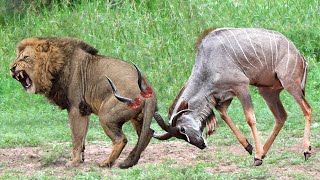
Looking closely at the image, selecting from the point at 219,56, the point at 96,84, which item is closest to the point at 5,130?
the point at 96,84

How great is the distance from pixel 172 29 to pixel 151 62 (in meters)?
1.03

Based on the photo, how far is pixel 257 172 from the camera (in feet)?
25.7

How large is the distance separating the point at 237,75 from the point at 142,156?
1439 millimetres

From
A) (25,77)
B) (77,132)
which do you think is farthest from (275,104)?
(25,77)

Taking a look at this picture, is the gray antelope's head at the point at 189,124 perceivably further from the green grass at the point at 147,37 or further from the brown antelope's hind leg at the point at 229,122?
the green grass at the point at 147,37

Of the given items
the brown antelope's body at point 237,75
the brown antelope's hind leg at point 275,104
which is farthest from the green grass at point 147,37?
the brown antelope's body at point 237,75

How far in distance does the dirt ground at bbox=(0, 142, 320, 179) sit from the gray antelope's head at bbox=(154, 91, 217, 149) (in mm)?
309

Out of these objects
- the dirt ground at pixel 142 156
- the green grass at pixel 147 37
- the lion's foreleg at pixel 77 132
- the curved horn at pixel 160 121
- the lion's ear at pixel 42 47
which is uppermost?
the lion's ear at pixel 42 47

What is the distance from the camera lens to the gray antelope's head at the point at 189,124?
28.8ft

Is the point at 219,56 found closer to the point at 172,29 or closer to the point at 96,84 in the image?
the point at 96,84

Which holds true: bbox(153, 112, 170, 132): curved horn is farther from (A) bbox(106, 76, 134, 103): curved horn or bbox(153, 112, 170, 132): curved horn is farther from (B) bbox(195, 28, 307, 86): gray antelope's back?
(B) bbox(195, 28, 307, 86): gray antelope's back

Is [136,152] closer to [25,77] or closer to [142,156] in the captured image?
[142,156]

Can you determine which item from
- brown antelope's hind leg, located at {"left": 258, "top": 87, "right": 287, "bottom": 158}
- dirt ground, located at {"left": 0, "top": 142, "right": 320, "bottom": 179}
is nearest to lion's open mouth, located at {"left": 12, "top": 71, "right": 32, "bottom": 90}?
dirt ground, located at {"left": 0, "top": 142, "right": 320, "bottom": 179}

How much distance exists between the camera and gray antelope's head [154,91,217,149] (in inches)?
345
